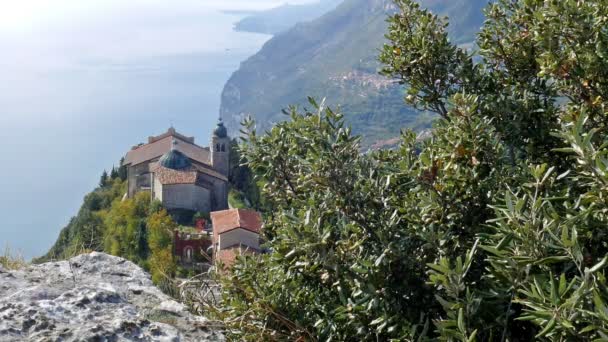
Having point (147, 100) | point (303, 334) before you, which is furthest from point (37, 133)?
point (303, 334)

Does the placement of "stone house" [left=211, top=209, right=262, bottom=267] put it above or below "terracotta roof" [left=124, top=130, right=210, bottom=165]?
below

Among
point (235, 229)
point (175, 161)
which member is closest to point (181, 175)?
point (175, 161)

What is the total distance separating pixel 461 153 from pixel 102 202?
176 ft

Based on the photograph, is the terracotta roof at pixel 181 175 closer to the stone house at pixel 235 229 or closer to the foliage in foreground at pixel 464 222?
A: the stone house at pixel 235 229

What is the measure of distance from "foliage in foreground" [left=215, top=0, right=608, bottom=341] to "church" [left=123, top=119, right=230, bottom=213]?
42.0m

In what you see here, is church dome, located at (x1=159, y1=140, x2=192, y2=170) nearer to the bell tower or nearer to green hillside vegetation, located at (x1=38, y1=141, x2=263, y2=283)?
the bell tower

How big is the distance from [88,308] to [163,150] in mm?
51362

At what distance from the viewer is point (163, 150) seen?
5300cm

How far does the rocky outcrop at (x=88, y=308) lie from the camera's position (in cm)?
264

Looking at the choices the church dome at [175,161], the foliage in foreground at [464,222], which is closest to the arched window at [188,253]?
the church dome at [175,161]

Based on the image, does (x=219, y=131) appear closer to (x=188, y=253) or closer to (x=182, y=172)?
(x=182, y=172)

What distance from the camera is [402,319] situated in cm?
258

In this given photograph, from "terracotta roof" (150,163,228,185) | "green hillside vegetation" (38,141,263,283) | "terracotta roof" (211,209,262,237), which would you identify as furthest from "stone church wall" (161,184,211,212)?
"terracotta roof" (211,209,262,237)

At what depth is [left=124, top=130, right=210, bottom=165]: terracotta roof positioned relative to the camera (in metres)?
52.2
